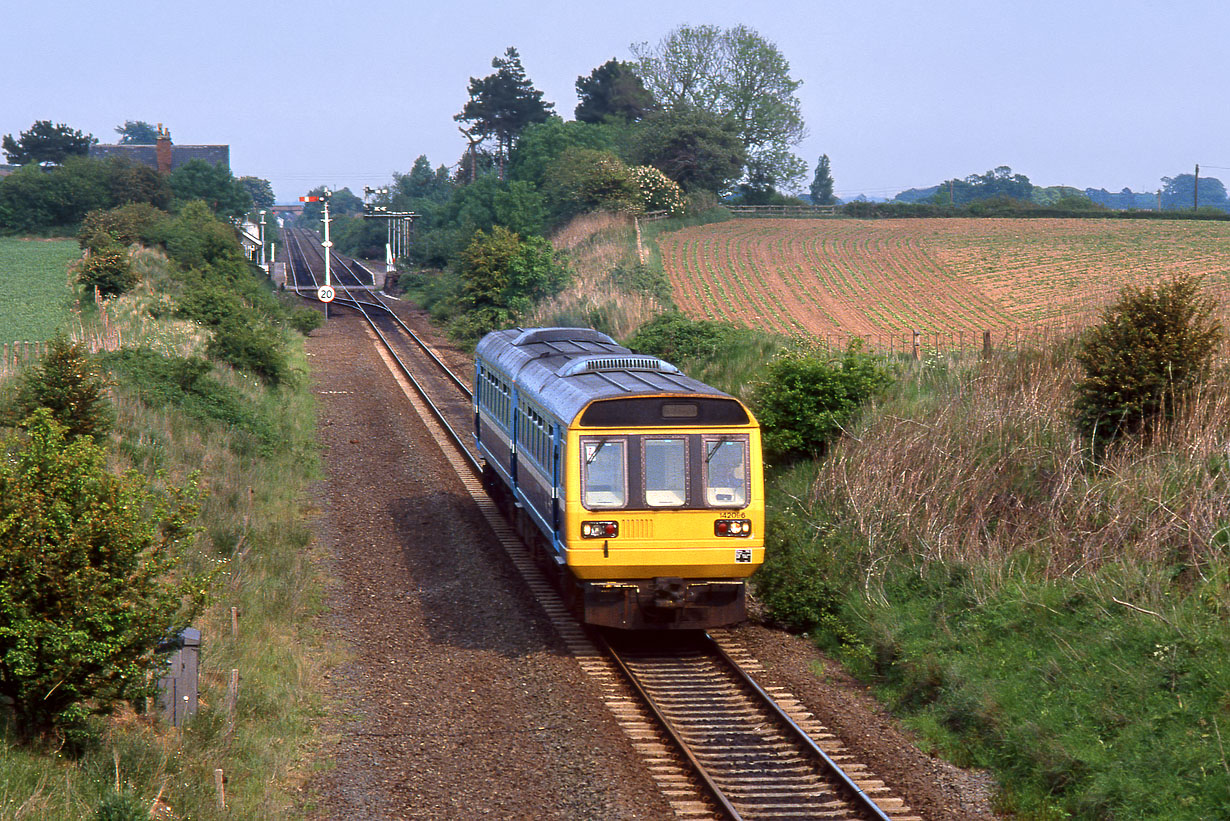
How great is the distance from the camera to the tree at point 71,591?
830 centimetres

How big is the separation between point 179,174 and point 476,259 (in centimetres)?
3841

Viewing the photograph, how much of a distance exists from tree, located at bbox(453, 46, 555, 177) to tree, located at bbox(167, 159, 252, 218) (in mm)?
21010

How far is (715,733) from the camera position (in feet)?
35.0

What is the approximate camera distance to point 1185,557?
11.2 m

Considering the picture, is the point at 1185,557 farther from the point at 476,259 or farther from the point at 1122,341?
the point at 476,259

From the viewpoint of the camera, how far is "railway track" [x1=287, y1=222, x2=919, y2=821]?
29.9ft

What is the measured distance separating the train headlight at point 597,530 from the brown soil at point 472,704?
158 cm

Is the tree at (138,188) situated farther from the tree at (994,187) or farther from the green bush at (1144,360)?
the tree at (994,187)

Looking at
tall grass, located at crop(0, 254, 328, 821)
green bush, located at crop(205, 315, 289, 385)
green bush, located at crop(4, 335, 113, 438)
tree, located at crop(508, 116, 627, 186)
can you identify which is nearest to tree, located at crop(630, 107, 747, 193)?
tree, located at crop(508, 116, 627, 186)

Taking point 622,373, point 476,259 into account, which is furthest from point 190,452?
point 476,259

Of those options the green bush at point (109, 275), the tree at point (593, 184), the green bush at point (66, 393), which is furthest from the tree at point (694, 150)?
the green bush at point (66, 393)

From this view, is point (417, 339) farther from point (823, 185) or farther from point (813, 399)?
point (823, 185)

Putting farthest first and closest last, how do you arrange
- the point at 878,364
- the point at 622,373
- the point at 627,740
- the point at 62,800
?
1. the point at 878,364
2. the point at 622,373
3. the point at 627,740
4. the point at 62,800

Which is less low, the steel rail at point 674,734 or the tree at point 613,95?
the tree at point 613,95
